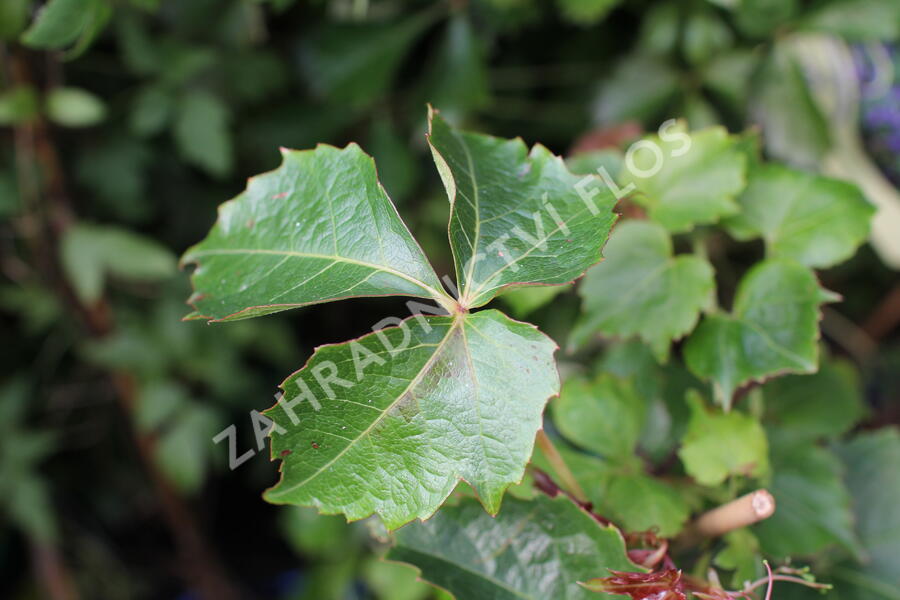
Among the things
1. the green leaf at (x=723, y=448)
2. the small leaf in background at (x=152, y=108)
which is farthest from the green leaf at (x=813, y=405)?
the small leaf in background at (x=152, y=108)

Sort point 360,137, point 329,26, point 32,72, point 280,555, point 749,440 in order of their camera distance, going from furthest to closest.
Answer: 1. point 280,555
2. point 360,137
3. point 329,26
4. point 32,72
5. point 749,440

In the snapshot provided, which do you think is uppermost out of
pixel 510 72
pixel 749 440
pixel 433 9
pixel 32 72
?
pixel 32 72

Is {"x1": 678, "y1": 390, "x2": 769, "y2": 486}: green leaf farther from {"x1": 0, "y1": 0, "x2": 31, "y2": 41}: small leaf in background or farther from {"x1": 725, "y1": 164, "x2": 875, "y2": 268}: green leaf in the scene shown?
{"x1": 0, "y1": 0, "x2": 31, "y2": 41}: small leaf in background

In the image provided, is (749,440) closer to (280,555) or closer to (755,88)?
(755,88)

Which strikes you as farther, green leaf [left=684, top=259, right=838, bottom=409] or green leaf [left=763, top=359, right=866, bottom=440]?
green leaf [left=763, top=359, right=866, bottom=440]

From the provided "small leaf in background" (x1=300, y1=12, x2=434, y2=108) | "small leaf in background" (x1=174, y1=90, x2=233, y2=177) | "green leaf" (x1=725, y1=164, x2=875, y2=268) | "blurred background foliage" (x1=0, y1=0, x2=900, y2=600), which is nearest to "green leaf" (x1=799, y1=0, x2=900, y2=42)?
"blurred background foliage" (x1=0, y1=0, x2=900, y2=600)

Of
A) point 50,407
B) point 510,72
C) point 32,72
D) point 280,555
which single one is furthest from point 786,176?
point 280,555
